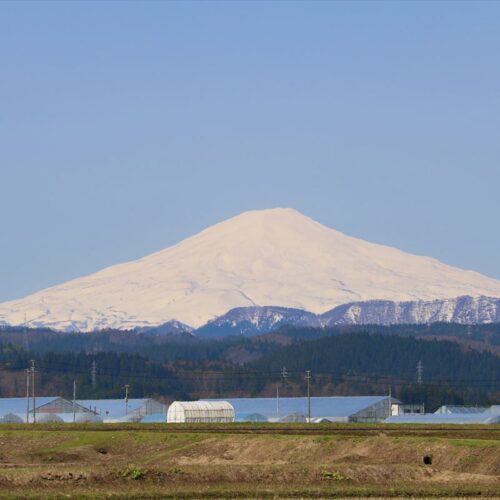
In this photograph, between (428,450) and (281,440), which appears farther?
(281,440)

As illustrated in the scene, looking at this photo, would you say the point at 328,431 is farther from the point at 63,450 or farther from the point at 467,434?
the point at 63,450

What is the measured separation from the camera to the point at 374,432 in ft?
422

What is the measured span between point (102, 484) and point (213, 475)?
670cm

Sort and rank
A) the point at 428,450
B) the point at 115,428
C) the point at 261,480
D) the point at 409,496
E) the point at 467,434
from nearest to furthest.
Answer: the point at 409,496 < the point at 261,480 < the point at 428,450 < the point at 467,434 < the point at 115,428

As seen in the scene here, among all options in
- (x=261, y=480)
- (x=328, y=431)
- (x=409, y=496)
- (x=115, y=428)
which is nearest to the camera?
(x=409, y=496)

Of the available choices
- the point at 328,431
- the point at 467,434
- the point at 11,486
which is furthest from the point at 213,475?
the point at 328,431

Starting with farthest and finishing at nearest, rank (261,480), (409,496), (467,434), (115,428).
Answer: (115,428) < (467,434) < (261,480) < (409,496)

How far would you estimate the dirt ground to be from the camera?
79625 mm

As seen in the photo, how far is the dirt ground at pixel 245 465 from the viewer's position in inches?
3135

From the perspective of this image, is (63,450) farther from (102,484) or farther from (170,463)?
(102,484)

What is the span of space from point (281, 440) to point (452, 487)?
93.3 feet

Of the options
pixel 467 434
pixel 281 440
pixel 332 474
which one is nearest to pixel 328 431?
pixel 467 434

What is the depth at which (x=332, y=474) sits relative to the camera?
85.5m

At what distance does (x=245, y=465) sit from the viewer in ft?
297
